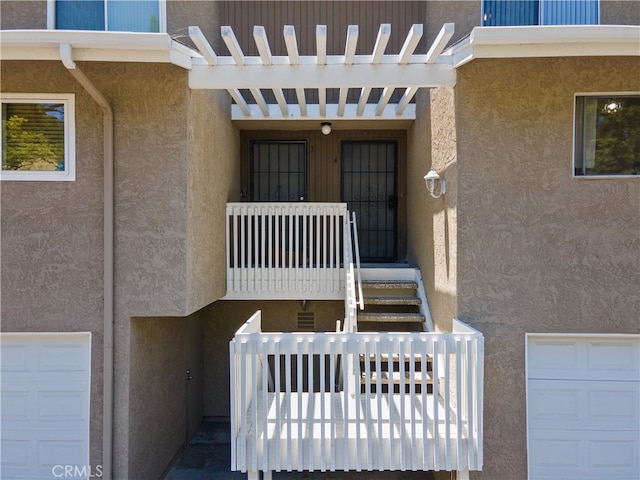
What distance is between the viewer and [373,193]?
26.3ft

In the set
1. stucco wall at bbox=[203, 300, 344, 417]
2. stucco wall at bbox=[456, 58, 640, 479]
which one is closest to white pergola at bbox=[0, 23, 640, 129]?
stucco wall at bbox=[456, 58, 640, 479]

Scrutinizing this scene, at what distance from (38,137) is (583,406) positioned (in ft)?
21.7

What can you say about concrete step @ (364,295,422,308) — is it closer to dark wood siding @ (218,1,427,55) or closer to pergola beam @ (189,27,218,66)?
pergola beam @ (189,27,218,66)

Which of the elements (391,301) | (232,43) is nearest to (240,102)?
(232,43)

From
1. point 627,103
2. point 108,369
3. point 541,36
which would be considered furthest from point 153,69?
point 627,103

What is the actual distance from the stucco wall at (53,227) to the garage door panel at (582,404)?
15.9ft

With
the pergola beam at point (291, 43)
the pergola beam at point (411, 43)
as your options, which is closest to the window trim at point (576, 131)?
the pergola beam at point (411, 43)

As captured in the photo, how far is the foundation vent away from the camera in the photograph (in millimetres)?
7484

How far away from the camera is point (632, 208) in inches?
172

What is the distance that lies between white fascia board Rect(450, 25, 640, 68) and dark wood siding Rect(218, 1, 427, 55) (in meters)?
2.95

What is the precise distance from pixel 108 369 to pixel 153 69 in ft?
10.7

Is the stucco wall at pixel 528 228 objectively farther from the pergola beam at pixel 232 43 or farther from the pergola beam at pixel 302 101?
the pergola beam at pixel 232 43

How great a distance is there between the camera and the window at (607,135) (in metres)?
4.43

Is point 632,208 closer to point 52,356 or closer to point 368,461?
point 368,461
